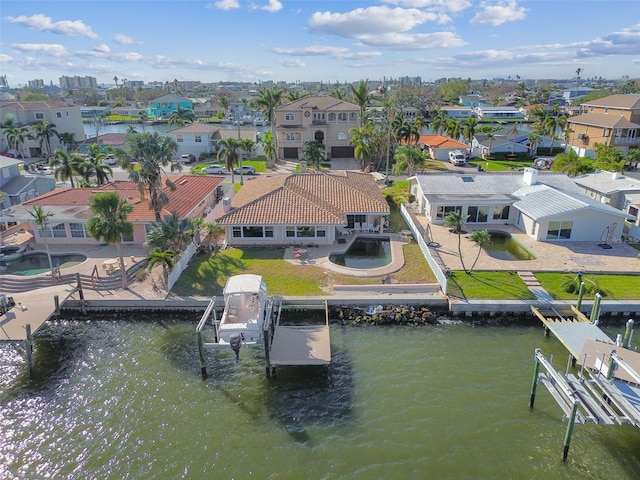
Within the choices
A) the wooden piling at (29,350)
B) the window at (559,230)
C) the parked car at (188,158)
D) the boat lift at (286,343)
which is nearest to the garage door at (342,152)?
the parked car at (188,158)

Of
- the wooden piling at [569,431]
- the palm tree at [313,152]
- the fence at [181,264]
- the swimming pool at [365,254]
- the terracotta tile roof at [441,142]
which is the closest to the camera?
the wooden piling at [569,431]

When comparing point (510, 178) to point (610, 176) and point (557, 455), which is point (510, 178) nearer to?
point (610, 176)

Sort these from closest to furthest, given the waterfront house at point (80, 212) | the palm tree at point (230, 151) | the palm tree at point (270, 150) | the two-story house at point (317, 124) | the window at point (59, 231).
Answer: the waterfront house at point (80, 212) → the window at point (59, 231) → the palm tree at point (230, 151) → the palm tree at point (270, 150) → the two-story house at point (317, 124)

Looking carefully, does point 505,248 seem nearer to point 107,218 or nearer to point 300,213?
point 300,213

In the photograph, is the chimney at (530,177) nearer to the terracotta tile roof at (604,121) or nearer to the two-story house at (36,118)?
the terracotta tile roof at (604,121)

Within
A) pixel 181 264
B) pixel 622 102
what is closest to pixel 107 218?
pixel 181 264
